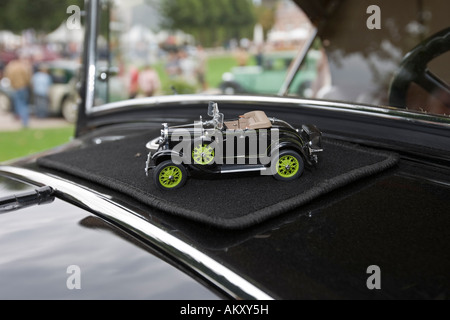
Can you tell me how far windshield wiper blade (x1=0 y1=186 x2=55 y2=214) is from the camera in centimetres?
127

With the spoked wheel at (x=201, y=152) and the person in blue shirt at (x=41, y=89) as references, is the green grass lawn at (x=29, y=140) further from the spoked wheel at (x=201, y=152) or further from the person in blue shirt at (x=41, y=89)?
the spoked wheel at (x=201, y=152)

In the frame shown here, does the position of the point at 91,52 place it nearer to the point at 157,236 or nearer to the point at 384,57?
the point at 384,57

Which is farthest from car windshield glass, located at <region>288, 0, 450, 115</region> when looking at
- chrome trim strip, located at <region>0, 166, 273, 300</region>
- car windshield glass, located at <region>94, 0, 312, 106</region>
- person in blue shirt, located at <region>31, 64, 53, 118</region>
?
person in blue shirt, located at <region>31, 64, 53, 118</region>

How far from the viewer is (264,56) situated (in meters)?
3.06

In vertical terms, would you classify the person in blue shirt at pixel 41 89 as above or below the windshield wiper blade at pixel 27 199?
above

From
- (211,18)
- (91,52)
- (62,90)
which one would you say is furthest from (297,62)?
(62,90)

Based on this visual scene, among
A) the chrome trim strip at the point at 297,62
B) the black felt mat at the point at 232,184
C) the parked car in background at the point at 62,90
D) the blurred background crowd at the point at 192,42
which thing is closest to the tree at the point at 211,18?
the blurred background crowd at the point at 192,42

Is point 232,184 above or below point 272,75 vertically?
below

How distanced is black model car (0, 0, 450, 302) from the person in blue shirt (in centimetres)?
967

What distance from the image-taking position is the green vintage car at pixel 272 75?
2.74m

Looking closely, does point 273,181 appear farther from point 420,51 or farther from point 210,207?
point 420,51

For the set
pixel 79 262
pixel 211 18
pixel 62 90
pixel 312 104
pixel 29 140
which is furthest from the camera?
pixel 62 90

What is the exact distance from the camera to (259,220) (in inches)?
41.8

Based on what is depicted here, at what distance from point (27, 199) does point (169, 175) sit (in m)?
0.40
